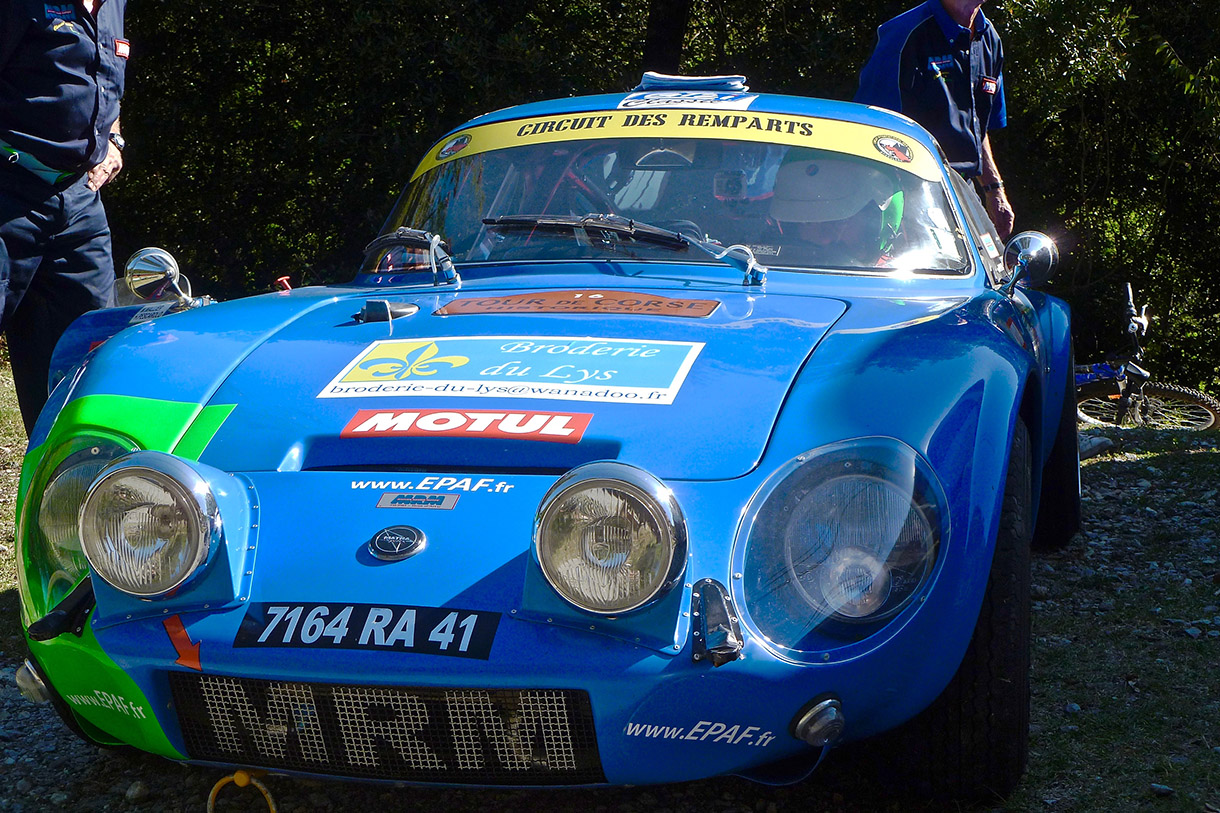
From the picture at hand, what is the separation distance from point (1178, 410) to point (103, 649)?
8060 millimetres

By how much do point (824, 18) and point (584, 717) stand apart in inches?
360

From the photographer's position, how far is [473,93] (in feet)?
30.7

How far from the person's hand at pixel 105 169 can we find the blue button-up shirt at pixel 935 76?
2.96 metres

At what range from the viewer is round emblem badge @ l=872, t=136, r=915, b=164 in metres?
3.31

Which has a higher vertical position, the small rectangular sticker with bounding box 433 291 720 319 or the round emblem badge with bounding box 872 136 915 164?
the round emblem badge with bounding box 872 136 915 164

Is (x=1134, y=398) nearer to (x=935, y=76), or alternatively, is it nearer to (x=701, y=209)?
(x=935, y=76)

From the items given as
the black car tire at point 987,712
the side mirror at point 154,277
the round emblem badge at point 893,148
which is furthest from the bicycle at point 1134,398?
the side mirror at point 154,277

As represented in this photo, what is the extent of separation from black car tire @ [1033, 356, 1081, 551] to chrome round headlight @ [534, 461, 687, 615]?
2.39 meters

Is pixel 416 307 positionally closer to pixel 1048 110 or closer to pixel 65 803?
pixel 65 803

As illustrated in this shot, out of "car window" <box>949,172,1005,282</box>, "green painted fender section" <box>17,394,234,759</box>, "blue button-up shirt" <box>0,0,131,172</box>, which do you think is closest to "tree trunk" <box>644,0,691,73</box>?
"car window" <box>949,172,1005,282</box>

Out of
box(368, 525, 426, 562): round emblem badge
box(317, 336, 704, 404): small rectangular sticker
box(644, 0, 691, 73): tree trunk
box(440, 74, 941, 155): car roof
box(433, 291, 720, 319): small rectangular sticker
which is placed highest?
box(644, 0, 691, 73): tree trunk

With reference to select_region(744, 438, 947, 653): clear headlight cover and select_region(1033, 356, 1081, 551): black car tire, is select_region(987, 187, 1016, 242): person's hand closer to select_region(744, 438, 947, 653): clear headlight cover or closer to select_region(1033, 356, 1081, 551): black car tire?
Answer: select_region(1033, 356, 1081, 551): black car tire

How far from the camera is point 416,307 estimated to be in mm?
2799

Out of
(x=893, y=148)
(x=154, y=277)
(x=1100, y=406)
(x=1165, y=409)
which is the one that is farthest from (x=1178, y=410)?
(x=154, y=277)
